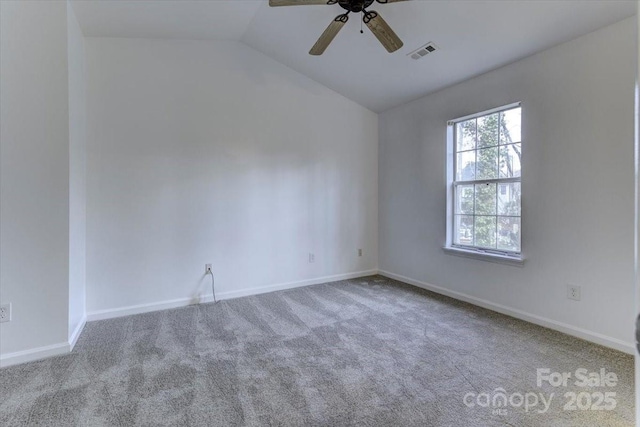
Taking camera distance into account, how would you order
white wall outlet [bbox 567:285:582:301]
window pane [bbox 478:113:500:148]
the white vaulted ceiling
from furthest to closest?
window pane [bbox 478:113:500:148] → white wall outlet [bbox 567:285:582:301] → the white vaulted ceiling

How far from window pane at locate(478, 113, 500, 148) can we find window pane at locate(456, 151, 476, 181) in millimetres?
163

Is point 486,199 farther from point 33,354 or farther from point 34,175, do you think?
point 33,354

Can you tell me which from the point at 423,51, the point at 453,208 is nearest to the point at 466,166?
the point at 453,208

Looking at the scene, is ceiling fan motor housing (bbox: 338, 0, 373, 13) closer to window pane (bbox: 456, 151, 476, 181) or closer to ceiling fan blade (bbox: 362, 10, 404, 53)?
ceiling fan blade (bbox: 362, 10, 404, 53)

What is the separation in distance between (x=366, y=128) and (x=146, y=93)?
9.48ft

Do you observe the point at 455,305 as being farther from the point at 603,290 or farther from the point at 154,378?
the point at 154,378

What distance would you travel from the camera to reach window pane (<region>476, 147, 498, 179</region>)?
3.29 m

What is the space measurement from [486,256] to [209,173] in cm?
314

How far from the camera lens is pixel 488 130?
3.35 m

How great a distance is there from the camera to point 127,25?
302 cm

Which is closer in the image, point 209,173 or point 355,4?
point 355,4

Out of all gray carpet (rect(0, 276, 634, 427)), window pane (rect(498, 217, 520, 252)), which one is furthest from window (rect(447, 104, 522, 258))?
gray carpet (rect(0, 276, 634, 427))

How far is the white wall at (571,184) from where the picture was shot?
7.70ft

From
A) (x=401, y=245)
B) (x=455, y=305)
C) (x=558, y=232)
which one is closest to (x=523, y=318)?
(x=455, y=305)
